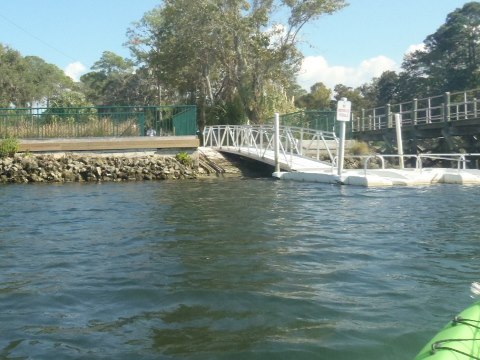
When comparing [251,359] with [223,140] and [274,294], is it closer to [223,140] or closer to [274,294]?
[274,294]

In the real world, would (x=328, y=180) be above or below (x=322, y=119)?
below

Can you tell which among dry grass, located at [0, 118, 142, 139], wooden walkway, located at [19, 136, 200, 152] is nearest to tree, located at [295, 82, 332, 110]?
wooden walkway, located at [19, 136, 200, 152]

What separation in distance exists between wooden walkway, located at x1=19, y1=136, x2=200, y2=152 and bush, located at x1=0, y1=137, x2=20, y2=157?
305mm

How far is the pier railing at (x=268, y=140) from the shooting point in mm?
21094

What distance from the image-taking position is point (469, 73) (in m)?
46.3

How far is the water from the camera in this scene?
4.53 m

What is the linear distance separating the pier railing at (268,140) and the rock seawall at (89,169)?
280 cm

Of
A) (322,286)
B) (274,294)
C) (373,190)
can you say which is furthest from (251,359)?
(373,190)

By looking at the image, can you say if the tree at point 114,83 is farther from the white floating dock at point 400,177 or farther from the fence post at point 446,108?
the white floating dock at point 400,177

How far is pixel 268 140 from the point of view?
73.8ft

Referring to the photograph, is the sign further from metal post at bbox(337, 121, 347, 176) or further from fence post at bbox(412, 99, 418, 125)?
fence post at bbox(412, 99, 418, 125)

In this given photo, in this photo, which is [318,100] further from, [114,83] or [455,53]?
[114,83]

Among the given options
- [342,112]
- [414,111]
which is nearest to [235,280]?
[342,112]

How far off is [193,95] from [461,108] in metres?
15.6
